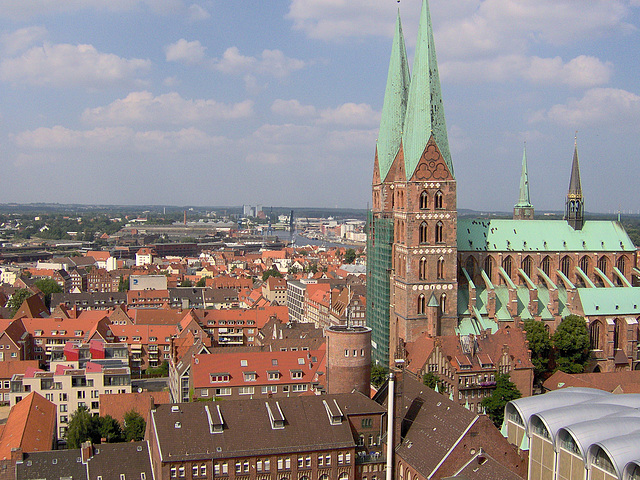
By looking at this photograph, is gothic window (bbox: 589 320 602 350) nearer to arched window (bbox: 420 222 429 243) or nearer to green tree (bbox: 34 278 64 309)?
arched window (bbox: 420 222 429 243)

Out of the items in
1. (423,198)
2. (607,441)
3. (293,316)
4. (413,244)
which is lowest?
(293,316)

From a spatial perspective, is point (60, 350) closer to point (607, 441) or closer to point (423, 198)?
point (423, 198)

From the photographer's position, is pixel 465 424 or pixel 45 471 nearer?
pixel 465 424

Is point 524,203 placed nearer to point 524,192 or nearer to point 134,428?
point 524,192

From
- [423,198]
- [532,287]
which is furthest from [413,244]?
[532,287]

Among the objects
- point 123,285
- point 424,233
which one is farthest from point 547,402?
point 123,285

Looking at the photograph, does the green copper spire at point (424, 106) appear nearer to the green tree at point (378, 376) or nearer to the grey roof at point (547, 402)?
the green tree at point (378, 376)

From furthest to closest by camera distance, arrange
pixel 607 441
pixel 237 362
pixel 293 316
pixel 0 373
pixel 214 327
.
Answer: pixel 293 316
pixel 214 327
pixel 0 373
pixel 237 362
pixel 607 441
